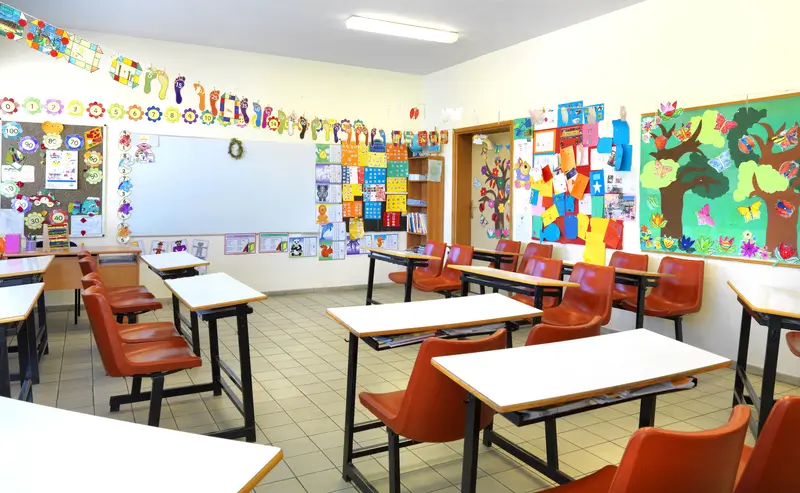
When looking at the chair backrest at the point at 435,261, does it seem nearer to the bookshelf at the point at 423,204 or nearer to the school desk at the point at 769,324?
the bookshelf at the point at 423,204

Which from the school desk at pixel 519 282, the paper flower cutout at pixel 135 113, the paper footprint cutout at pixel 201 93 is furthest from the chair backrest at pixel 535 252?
the paper flower cutout at pixel 135 113

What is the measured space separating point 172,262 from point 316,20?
290cm

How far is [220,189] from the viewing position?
6984mm

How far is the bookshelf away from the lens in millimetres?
7895

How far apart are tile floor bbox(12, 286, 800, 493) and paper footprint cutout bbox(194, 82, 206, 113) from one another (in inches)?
115

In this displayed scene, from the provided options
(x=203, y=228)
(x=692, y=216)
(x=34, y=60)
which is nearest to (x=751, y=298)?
(x=692, y=216)

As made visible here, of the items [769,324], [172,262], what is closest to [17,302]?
[172,262]

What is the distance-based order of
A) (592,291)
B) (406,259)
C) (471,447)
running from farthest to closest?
(406,259) < (592,291) < (471,447)

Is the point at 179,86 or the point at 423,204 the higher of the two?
the point at 179,86

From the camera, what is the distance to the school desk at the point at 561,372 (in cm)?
169

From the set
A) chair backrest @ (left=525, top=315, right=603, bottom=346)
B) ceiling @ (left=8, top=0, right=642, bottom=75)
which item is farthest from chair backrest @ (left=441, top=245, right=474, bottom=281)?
chair backrest @ (left=525, top=315, right=603, bottom=346)

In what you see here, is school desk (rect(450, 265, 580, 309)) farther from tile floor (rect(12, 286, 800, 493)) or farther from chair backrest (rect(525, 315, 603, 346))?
chair backrest (rect(525, 315, 603, 346))

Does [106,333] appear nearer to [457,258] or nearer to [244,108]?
[457,258]

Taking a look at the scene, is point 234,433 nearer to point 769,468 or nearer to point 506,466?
point 506,466
